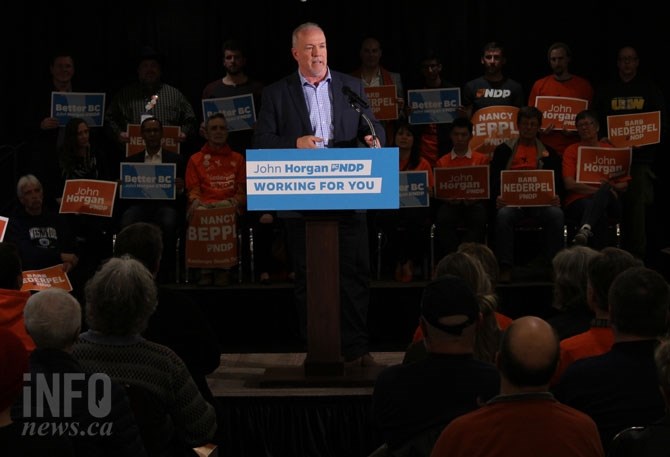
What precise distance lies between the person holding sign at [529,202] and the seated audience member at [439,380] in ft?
15.9

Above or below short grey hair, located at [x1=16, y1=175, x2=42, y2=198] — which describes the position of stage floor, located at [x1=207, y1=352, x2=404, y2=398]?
below

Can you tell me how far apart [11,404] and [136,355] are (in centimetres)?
88

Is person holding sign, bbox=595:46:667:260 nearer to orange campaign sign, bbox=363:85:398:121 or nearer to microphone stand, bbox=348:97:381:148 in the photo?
orange campaign sign, bbox=363:85:398:121

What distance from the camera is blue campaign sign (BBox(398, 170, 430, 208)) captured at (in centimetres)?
805

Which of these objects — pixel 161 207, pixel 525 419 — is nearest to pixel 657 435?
pixel 525 419

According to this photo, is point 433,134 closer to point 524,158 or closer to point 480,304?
point 524,158

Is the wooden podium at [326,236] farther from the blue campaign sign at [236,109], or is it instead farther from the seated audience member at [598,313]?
the blue campaign sign at [236,109]

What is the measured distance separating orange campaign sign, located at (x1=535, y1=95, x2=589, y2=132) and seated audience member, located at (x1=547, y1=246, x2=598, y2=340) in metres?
4.65

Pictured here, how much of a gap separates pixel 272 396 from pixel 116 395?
2.40 metres

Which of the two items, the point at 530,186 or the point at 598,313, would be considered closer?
the point at 598,313

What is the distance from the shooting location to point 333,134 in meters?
5.93

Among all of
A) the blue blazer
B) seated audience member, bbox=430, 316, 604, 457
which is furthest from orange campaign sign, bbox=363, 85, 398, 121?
seated audience member, bbox=430, 316, 604, 457

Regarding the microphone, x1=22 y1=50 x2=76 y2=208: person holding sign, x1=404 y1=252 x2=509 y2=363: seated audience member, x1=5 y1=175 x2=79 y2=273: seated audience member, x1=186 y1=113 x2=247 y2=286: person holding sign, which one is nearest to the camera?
x1=404 y1=252 x2=509 y2=363: seated audience member

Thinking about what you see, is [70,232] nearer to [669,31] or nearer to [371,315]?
[371,315]
